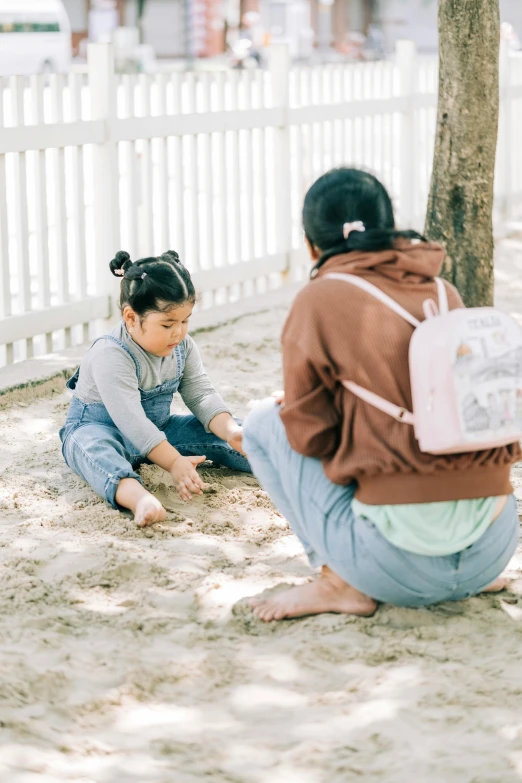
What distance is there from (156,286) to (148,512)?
73 cm

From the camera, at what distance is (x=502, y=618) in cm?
300

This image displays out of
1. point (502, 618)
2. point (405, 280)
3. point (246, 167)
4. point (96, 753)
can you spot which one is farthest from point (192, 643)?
Answer: point (246, 167)

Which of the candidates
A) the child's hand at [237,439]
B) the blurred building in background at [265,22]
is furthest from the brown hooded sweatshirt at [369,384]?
the blurred building in background at [265,22]

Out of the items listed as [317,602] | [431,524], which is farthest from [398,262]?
[317,602]

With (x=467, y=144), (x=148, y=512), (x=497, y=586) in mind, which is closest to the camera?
(x=497, y=586)

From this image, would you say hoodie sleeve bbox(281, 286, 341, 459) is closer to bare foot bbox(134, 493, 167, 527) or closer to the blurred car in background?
bare foot bbox(134, 493, 167, 527)

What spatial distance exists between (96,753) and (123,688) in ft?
0.89

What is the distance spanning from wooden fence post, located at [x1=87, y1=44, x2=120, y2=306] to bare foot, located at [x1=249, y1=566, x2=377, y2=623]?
3.55m

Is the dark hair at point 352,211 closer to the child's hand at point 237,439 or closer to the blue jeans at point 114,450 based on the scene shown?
the child's hand at point 237,439

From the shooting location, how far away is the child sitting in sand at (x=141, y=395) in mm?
3779

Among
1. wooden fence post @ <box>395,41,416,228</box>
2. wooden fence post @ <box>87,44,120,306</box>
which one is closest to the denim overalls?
wooden fence post @ <box>87,44,120,306</box>

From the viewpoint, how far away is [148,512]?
12.1ft

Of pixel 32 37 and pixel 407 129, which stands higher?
pixel 32 37

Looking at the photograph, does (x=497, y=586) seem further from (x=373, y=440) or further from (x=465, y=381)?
(x=465, y=381)
